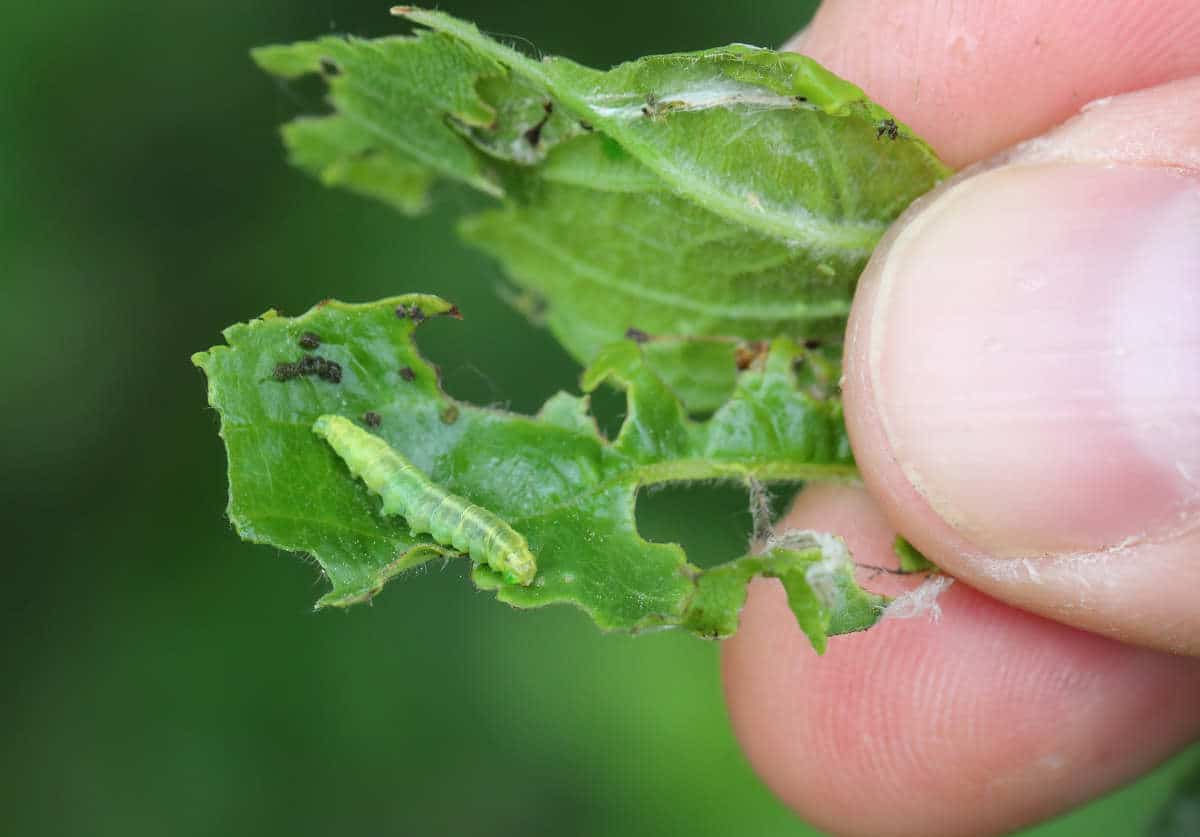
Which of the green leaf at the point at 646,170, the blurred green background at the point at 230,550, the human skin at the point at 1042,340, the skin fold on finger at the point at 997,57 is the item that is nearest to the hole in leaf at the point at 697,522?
the blurred green background at the point at 230,550

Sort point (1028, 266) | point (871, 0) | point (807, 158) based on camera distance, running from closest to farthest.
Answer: point (1028, 266)
point (807, 158)
point (871, 0)

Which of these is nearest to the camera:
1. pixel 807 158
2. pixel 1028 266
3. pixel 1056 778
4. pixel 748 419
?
pixel 1028 266

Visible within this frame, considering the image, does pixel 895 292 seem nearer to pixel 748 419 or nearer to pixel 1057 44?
pixel 748 419

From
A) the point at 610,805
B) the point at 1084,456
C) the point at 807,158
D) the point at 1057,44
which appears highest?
the point at 1057,44

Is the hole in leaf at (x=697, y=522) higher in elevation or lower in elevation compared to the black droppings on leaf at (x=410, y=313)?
lower

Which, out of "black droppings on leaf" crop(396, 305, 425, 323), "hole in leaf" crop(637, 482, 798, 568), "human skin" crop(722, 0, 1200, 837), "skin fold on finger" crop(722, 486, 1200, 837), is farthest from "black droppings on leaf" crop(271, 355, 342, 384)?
"hole in leaf" crop(637, 482, 798, 568)

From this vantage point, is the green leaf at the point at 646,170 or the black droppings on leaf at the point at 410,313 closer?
the green leaf at the point at 646,170

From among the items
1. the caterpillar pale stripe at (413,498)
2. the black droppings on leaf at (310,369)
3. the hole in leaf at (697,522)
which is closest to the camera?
the caterpillar pale stripe at (413,498)

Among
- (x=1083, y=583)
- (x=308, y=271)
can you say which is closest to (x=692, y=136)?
(x=1083, y=583)

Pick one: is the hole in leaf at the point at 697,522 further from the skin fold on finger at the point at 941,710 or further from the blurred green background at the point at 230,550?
the skin fold on finger at the point at 941,710
